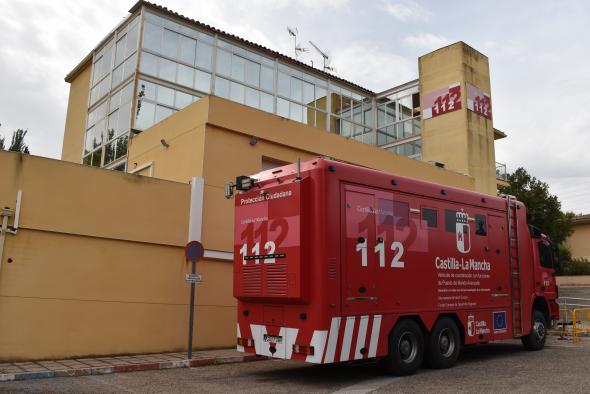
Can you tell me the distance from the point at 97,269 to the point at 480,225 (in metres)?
8.02

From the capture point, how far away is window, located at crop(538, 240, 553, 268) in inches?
489

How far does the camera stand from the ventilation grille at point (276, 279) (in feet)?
27.2

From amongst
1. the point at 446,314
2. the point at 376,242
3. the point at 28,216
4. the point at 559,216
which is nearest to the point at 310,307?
the point at 376,242

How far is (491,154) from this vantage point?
2544 cm

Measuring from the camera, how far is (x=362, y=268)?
8.49m

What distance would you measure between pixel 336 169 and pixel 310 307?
224 centimetres

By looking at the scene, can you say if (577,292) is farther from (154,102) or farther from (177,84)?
(154,102)

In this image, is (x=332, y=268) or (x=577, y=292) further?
(x=577, y=292)

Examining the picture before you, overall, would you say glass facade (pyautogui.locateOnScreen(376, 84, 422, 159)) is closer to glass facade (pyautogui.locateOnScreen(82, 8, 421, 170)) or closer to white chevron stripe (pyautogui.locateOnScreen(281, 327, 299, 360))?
glass facade (pyautogui.locateOnScreen(82, 8, 421, 170))

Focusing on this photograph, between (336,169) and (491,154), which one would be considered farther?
(491,154)

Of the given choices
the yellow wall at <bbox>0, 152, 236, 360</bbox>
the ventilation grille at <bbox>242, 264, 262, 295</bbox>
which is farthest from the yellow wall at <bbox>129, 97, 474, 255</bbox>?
the ventilation grille at <bbox>242, 264, 262, 295</bbox>

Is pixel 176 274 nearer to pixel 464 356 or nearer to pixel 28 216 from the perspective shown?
pixel 28 216

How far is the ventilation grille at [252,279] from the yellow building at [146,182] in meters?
3.35

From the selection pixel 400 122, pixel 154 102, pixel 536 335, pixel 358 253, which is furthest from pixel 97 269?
pixel 400 122
